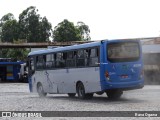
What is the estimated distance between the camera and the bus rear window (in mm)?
19294

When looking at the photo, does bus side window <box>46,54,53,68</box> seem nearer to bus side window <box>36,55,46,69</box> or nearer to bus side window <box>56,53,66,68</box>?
bus side window <box>36,55,46,69</box>

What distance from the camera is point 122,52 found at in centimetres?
1948

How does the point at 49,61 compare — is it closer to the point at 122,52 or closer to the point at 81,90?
the point at 81,90

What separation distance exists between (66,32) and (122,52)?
70776 mm

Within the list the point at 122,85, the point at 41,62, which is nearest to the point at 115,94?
the point at 122,85

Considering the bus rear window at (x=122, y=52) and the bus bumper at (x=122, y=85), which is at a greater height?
the bus rear window at (x=122, y=52)

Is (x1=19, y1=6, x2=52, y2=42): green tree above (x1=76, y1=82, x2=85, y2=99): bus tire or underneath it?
above

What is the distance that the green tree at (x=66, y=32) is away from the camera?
89438 millimetres

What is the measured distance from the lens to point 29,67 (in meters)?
26.3

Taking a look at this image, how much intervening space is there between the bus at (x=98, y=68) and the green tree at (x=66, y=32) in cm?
6599

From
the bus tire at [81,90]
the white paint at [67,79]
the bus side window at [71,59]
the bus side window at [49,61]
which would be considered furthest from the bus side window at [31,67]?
the bus tire at [81,90]

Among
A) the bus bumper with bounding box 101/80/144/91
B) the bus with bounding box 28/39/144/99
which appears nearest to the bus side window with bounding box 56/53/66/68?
the bus with bounding box 28/39/144/99

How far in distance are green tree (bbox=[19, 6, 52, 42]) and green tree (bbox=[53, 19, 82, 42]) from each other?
281cm

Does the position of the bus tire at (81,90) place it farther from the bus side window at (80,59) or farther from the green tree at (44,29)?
the green tree at (44,29)
